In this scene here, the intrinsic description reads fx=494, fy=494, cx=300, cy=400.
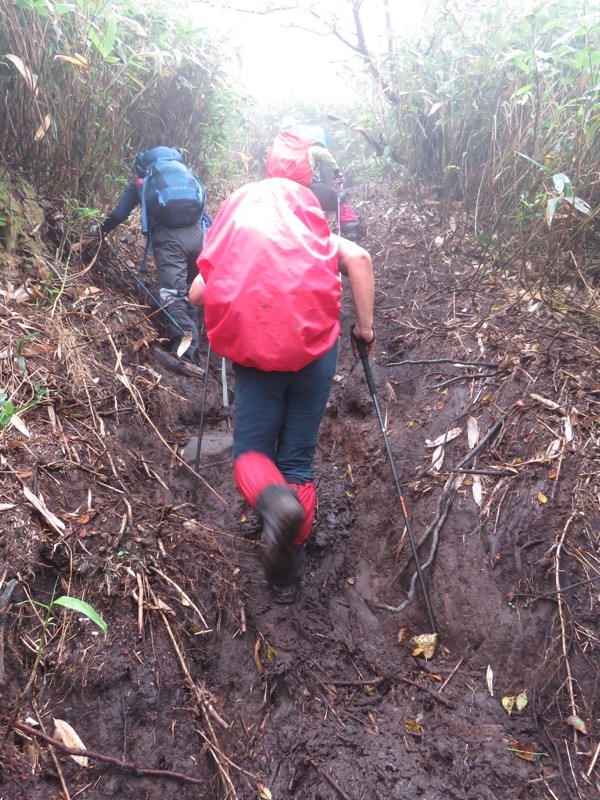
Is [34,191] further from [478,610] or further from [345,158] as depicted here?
[345,158]

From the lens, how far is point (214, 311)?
2018mm

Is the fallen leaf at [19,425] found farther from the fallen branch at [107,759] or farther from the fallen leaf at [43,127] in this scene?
the fallen leaf at [43,127]

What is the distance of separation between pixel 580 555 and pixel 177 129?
555cm

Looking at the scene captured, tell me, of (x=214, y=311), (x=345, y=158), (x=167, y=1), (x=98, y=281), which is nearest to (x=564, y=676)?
(x=214, y=311)

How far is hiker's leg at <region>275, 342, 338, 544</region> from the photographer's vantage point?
2.36 meters

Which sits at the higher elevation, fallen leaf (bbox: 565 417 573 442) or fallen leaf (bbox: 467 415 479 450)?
fallen leaf (bbox: 565 417 573 442)

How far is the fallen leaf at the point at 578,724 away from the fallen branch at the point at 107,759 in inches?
55.4

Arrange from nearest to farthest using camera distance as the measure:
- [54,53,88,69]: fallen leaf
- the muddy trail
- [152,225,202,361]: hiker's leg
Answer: the muddy trail < [54,53,88,69]: fallen leaf < [152,225,202,361]: hiker's leg

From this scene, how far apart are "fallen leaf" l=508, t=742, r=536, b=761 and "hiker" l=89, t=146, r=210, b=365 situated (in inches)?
135

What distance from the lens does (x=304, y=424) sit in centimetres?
251

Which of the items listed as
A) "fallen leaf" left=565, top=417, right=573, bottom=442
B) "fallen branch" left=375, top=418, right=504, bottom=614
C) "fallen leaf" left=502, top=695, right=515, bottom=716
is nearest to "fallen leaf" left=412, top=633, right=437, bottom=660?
"fallen branch" left=375, top=418, right=504, bottom=614

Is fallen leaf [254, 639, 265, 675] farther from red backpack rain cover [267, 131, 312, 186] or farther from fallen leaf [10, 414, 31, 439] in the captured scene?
red backpack rain cover [267, 131, 312, 186]

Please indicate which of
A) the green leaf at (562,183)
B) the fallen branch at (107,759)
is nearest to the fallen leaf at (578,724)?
the fallen branch at (107,759)

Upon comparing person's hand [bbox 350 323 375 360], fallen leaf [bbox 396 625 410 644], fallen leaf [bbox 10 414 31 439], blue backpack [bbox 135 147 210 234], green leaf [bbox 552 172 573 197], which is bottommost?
fallen leaf [bbox 396 625 410 644]
